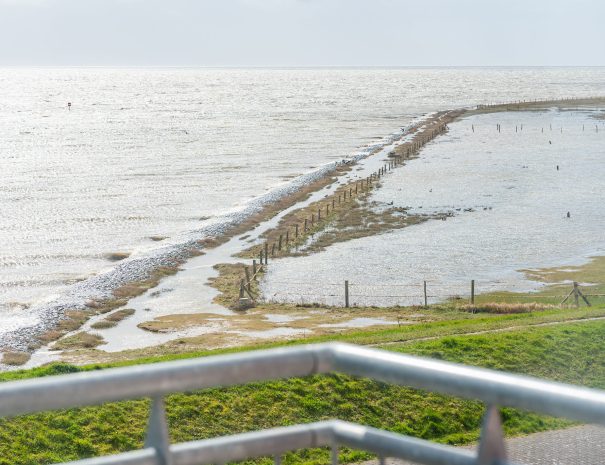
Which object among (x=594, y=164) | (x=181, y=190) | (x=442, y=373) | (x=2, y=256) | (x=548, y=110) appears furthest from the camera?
(x=548, y=110)

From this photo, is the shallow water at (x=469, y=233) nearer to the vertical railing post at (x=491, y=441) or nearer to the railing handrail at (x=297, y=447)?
the railing handrail at (x=297, y=447)

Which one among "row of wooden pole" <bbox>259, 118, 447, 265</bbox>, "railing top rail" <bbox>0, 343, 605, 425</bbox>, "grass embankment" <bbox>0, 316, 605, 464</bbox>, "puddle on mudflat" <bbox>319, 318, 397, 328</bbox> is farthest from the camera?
"row of wooden pole" <bbox>259, 118, 447, 265</bbox>

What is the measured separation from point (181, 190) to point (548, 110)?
110 m

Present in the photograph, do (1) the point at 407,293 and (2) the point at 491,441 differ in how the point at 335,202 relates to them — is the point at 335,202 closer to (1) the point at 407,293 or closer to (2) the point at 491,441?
(1) the point at 407,293

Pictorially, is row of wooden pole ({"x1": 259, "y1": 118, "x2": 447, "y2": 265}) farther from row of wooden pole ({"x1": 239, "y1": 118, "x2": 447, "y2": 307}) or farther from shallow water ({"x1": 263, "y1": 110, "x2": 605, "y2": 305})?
shallow water ({"x1": 263, "y1": 110, "x2": 605, "y2": 305})

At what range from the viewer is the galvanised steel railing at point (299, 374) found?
2.94 metres

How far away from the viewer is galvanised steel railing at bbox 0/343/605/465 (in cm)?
294

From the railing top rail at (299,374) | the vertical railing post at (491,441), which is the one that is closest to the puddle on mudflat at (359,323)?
the railing top rail at (299,374)

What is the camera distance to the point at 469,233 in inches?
2386

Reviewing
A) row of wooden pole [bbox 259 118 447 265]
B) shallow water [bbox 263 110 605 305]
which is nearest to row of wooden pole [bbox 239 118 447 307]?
row of wooden pole [bbox 259 118 447 265]

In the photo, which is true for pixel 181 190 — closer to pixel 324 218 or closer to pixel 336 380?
pixel 324 218

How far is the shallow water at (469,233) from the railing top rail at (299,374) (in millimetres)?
39497

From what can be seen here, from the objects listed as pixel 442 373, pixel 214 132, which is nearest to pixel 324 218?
pixel 442 373

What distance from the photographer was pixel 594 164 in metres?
98.6
